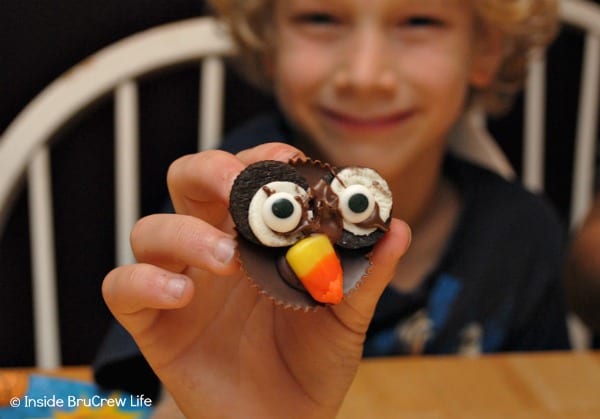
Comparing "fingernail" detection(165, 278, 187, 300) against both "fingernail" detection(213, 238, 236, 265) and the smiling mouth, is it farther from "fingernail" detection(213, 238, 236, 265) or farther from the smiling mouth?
the smiling mouth

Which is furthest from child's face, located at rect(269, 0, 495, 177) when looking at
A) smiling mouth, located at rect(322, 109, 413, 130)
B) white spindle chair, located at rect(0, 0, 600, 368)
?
white spindle chair, located at rect(0, 0, 600, 368)

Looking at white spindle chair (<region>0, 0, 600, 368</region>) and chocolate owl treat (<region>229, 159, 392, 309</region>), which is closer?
chocolate owl treat (<region>229, 159, 392, 309</region>)

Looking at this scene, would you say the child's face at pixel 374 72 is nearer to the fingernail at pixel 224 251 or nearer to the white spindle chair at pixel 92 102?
Result: the white spindle chair at pixel 92 102

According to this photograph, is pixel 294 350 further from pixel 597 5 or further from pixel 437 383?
pixel 597 5

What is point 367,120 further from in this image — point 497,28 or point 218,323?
point 218,323

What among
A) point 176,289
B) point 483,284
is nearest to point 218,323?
point 176,289

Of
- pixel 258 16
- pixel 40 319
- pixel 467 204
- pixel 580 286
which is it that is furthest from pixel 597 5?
pixel 40 319
